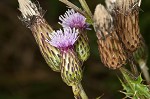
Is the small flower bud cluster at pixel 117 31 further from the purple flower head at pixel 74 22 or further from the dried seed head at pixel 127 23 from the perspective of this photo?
the purple flower head at pixel 74 22

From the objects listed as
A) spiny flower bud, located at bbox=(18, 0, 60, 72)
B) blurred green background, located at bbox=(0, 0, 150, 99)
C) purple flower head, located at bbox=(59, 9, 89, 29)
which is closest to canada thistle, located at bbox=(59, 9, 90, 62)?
purple flower head, located at bbox=(59, 9, 89, 29)

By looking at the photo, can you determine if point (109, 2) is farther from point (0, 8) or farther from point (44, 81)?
point (0, 8)

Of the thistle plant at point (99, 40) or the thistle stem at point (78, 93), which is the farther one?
the thistle stem at point (78, 93)

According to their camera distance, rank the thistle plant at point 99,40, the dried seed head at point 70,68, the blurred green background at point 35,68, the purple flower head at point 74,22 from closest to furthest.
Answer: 1. the thistle plant at point 99,40
2. the dried seed head at point 70,68
3. the purple flower head at point 74,22
4. the blurred green background at point 35,68

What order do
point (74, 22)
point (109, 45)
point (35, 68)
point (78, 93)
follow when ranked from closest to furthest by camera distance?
point (109, 45) → point (78, 93) → point (74, 22) → point (35, 68)

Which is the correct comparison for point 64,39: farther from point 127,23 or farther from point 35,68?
point 35,68

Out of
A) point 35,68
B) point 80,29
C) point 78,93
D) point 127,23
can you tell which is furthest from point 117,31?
point 35,68

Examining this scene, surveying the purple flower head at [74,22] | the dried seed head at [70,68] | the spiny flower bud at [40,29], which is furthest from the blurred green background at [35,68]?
the dried seed head at [70,68]
